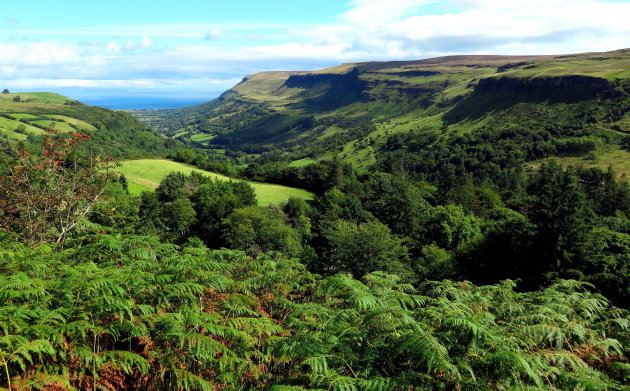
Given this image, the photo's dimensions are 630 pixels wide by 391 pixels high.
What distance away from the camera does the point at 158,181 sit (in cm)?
8975

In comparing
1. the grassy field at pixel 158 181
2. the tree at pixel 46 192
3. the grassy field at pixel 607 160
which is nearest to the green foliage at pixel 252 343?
the tree at pixel 46 192

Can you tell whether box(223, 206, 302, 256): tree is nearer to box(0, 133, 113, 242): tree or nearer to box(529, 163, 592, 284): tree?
box(529, 163, 592, 284): tree

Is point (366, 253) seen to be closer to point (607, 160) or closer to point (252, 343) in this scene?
point (252, 343)

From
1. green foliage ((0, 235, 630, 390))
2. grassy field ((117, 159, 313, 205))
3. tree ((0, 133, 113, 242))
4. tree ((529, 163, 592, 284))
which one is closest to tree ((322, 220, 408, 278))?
tree ((529, 163, 592, 284))

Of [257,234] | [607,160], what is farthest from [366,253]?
[607,160]

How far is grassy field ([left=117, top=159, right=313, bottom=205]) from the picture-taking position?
84.1 meters

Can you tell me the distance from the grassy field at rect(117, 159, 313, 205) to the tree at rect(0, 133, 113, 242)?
63.6 m

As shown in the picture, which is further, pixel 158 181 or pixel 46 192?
pixel 158 181

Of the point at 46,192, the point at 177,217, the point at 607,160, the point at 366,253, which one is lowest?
the point at 607,160

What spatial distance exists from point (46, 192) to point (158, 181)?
261 feet

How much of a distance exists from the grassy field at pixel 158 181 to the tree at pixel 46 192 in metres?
63.6

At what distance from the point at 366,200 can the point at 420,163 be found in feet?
415

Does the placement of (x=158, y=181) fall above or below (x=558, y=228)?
above

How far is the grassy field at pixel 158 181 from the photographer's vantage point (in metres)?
84.1
